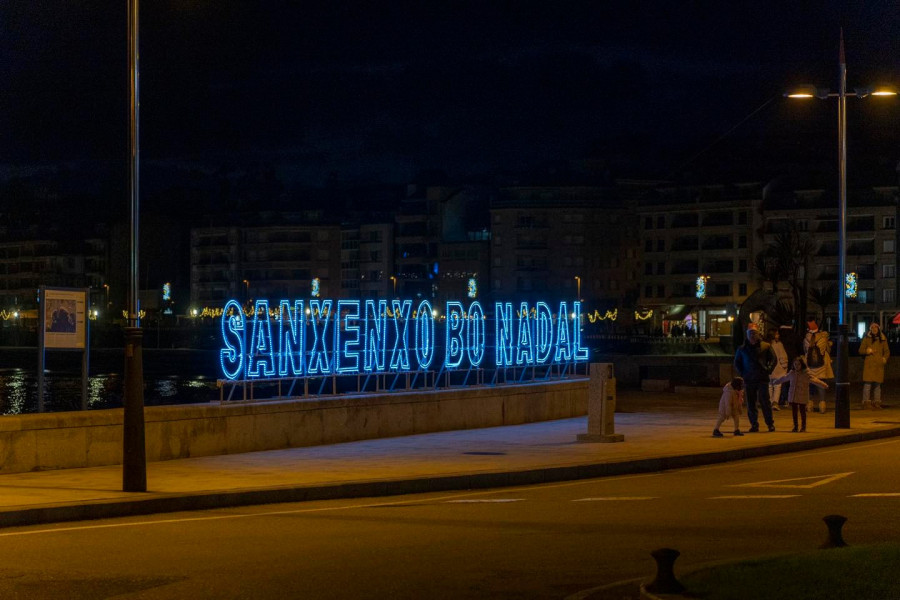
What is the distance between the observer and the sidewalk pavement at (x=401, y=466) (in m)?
15.4

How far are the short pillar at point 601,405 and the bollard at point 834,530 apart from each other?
1324cm

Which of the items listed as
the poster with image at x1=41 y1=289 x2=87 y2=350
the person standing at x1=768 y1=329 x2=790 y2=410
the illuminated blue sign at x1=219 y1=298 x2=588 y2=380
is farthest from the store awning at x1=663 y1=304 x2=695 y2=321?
the poster with image at x1=41 y1=289 x2=87 y2=350

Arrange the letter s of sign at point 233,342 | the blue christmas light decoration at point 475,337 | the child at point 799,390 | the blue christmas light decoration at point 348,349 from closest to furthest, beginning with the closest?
1. the letter s of sign at point 233,342
2. the blue christmas light decoration at point 348,349
3. the child at point 799,390
4. the blue christmas light decoration at point 475,337

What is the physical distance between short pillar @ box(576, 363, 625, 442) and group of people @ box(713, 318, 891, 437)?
236cm

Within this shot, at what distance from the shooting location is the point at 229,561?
36.9ft

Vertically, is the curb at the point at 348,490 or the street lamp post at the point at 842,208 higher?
the street lamp post at the point at 842,208

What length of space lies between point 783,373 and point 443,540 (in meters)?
17.8

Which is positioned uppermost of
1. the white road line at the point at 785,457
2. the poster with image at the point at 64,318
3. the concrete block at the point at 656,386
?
the poster with image at the point at 64,318

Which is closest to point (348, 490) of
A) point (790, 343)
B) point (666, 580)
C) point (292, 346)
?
point (292, 346)

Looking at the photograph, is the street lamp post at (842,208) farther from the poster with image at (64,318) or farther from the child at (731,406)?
the poster with image at (64,318)

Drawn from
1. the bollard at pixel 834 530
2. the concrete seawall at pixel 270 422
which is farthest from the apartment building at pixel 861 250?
the bollard at pixel 834 530

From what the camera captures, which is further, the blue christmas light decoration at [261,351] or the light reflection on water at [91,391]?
the light reflection on water at [91,391]

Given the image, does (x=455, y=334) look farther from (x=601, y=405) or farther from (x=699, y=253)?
(x=699, y=253)

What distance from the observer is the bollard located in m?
9.65
